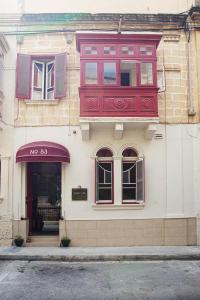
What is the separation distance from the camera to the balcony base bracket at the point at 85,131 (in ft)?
37.4

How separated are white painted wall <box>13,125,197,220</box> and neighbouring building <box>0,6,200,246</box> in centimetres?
4

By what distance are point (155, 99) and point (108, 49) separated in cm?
235

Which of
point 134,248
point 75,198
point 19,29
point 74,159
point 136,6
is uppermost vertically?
point 136,6

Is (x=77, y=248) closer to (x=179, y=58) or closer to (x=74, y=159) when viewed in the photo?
(x=74, y=159)

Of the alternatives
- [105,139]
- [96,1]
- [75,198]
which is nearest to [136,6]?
[96,1]

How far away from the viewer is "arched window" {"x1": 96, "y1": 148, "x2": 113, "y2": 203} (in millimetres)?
11953

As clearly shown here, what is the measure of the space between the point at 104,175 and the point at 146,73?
3.82 m

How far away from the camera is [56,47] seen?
12.4 metres

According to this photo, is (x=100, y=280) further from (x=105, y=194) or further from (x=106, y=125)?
(x=106, y=125)

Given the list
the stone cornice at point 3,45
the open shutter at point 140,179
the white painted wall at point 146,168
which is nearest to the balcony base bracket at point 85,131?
the white painted wall at point 146,168

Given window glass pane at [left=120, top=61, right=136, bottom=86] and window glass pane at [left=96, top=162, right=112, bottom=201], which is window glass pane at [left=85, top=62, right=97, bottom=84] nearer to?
window glass pane at [left=120, top=61, right=136, bottom=86]

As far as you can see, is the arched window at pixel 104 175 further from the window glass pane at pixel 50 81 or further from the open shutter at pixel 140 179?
the window glass pane at pixel 50 81

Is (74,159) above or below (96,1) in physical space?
below

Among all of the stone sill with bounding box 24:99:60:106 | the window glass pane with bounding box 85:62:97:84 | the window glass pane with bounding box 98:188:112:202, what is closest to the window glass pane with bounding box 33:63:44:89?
the stone sill with bounding box 24:99:60:106
